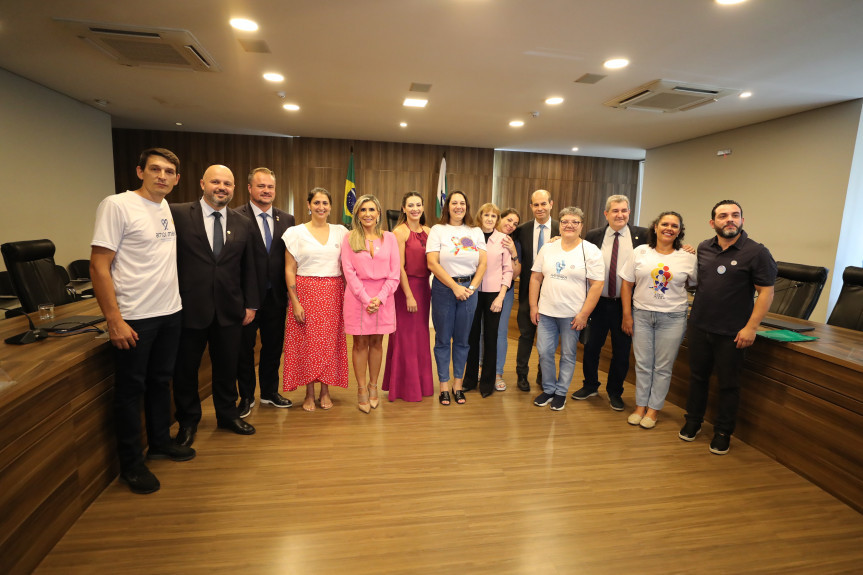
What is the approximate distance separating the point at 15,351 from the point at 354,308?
181 cm

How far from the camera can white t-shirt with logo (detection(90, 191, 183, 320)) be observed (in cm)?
211

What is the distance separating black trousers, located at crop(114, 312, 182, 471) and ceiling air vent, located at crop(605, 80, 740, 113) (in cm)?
514

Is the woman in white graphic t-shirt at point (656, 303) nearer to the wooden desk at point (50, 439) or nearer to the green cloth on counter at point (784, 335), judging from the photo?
the green cloth on counter at point (784, 335)

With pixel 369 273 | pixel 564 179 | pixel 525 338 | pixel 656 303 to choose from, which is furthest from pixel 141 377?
pixel 564 179

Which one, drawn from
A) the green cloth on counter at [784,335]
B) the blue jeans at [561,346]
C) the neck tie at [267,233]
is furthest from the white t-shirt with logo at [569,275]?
the neck tie at [267,233]

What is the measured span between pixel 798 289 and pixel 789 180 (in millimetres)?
3041

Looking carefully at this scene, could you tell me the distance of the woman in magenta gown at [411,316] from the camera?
341cm

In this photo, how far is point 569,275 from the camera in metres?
3.34

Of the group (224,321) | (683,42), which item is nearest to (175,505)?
(224,321)

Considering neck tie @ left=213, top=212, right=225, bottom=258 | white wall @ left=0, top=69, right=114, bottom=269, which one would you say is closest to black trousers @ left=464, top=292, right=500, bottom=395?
neck tie @ left=213, top=212, right=225, bottom=258

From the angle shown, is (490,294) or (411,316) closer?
(411,316)

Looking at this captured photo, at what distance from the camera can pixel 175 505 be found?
2225mm

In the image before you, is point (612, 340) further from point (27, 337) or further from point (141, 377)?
point (27, 337)

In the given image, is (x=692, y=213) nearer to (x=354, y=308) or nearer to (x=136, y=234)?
(x=354, y=308)
